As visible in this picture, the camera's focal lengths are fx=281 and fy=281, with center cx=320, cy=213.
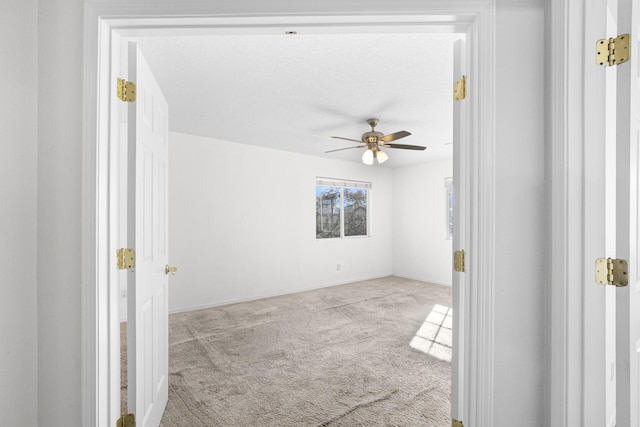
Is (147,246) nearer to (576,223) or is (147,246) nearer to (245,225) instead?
(576,223)

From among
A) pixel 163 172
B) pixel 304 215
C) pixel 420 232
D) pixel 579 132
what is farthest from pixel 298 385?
pixel 420 232

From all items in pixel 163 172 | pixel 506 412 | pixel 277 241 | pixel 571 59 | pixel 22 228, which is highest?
pixel 571 59

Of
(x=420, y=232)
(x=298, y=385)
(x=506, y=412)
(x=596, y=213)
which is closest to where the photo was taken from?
(x=596, y=213)

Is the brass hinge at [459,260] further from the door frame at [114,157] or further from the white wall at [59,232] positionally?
the white wall at [59,232]

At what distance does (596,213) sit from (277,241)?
416cm

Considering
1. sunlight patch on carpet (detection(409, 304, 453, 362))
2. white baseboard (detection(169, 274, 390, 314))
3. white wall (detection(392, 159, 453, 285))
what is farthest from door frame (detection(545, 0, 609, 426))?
white wall (detection(392, 159, 453, 285))

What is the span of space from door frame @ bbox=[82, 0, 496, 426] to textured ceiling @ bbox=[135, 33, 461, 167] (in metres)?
0.84

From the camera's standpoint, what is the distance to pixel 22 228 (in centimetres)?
103

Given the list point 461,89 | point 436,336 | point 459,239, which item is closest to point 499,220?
point 459,239

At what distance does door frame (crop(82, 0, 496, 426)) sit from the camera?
105cm

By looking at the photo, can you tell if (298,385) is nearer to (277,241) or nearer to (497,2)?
(497,2)

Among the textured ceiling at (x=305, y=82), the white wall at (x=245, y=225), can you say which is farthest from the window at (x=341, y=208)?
the textured ceiling at (x=305, y=82)

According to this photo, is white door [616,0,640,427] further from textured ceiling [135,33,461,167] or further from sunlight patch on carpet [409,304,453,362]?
sunlight patch on carpet [409,304,453,362]

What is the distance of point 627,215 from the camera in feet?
2.75
